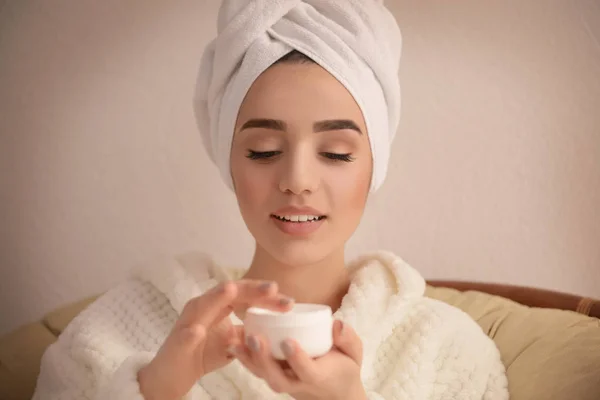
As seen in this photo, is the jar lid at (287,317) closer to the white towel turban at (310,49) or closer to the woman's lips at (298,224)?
the woman's lips at (298,224)

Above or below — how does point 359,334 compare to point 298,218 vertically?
below

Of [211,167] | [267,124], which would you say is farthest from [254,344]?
[211,167]

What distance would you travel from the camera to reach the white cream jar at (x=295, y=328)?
745 mm

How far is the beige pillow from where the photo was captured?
42.6 inches

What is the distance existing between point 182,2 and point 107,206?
1.91 feet

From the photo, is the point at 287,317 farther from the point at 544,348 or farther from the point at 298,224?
the point at 544,348

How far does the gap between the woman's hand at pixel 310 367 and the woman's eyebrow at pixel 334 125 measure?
0.34 meters

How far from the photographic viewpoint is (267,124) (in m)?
0.99

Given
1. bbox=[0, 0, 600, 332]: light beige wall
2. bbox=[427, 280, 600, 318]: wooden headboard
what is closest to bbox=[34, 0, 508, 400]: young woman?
bbox=[427, 280, 600, 318]: wooden headboard

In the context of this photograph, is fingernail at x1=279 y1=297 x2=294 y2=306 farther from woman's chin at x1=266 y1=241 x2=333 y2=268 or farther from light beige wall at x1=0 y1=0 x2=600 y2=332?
light beige wall at x1=0 y1=0 x2=600 y2=332

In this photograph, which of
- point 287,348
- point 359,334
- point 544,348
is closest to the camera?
point 287,348

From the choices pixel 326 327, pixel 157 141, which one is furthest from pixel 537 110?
pixel 326 327

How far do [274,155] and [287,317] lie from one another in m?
0.35

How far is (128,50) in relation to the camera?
158 centimetres
